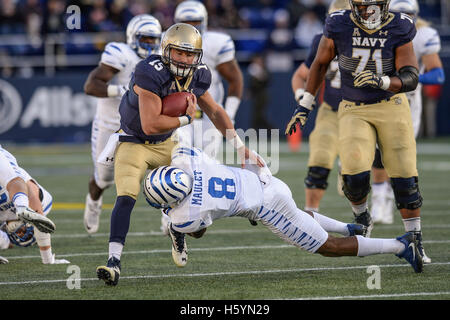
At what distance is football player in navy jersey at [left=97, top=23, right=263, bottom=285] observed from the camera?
5.35 meters

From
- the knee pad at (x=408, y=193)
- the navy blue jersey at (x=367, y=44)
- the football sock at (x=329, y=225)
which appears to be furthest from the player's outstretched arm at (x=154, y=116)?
the knee pad at (x=408, y=193)

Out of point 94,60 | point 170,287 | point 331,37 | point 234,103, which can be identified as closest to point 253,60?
point 94,60

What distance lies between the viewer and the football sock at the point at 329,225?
5551 millimetres

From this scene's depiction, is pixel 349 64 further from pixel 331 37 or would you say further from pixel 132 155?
pixel 132 155

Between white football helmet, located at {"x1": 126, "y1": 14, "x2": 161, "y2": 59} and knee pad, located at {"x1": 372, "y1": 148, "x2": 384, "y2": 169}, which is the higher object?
white football helmet, located at {"x1": 126, "y1": 14, "x2": 161, "y2": 59}

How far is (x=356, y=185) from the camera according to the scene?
6.01 metres

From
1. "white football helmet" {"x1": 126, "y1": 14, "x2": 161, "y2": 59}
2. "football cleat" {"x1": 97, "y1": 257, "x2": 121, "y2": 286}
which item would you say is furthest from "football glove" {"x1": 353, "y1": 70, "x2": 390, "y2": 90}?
"white football helmet" {"x1": 126, "y1": 14, "x2": 161, "y2": 59}

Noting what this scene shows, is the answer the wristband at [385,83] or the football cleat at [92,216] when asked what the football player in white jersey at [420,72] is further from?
the football cleat at [92,216]

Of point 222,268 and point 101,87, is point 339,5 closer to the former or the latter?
point 101,87

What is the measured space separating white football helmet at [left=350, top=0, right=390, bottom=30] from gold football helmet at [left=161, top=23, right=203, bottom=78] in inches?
42.7

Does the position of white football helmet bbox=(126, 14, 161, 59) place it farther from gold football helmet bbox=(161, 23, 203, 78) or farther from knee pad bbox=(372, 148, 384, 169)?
knee pad bbox=(372, 148, 384, 169)
